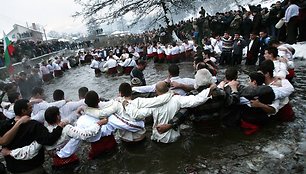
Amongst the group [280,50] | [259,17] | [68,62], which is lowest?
[68,62]

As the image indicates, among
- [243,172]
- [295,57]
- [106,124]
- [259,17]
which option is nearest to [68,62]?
[259,17]

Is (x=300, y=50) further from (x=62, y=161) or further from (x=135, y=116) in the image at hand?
(x=62, y=161)

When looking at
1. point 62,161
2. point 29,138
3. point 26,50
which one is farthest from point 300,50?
point 26,50

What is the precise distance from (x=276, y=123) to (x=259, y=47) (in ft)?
21.7

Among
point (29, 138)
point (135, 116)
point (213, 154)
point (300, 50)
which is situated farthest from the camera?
point (300, 50)

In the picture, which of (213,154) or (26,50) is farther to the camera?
(26,50)

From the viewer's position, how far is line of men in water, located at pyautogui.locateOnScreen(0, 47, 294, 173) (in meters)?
4.02

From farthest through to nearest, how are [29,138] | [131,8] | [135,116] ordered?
[131,8] → [135,116] → [29,138]

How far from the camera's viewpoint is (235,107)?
517cm

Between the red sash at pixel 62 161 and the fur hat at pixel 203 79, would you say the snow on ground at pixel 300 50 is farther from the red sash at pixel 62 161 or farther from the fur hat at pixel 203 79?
the red sash at pixel 62 161

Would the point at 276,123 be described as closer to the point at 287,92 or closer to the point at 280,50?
the point at 287,92

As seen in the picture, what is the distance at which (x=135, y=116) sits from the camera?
182 inches

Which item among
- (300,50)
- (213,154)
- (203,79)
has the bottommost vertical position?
(213,154)

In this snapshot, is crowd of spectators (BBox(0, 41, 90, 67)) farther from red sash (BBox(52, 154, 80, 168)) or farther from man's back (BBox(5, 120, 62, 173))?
man's back (BBox(5, 120, 62, 173))
